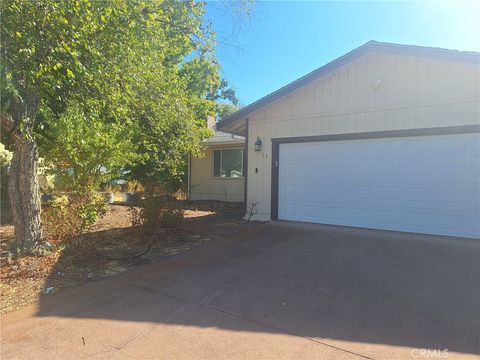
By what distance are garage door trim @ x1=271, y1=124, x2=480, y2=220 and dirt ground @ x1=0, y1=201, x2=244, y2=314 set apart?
2701 mm

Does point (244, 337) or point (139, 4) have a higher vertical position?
point (139, 4)

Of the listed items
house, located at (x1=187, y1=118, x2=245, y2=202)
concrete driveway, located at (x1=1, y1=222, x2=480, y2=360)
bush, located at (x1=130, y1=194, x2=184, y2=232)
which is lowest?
concrete driveway, located at (x1=1, y1=222, x2=480, y2=360)

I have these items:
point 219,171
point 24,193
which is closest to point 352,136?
point 24,193

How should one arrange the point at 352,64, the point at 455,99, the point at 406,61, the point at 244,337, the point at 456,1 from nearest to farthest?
1. the point at 244,337
2. the point at 456,1
3. the point at 455,99
4. the point at 406,61
5. the point at 352,64

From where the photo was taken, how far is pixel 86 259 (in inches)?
237

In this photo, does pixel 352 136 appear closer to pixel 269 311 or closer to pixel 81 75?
pixel 269 311

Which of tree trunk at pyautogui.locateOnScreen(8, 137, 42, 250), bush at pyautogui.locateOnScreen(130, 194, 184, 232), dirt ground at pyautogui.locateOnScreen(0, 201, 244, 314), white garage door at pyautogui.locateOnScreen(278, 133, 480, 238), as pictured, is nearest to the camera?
dirt ground at pyautogui.locateOnScreen(0, 201, 244, 314)

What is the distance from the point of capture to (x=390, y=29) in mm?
8531

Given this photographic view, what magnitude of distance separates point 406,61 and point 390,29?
1086mm

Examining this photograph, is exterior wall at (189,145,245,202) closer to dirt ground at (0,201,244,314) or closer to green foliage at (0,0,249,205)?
green foliage at (0,0,249,205)

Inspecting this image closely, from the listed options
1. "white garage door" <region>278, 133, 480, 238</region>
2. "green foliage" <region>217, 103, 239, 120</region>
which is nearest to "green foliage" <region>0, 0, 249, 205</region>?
"white garage door" <region>278, 133, 480, 238</region>

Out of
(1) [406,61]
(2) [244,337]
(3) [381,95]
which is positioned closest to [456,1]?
(1) [406,61]

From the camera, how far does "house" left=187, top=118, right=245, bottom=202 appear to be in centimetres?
1563

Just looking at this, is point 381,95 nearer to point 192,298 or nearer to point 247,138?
point 247,138
